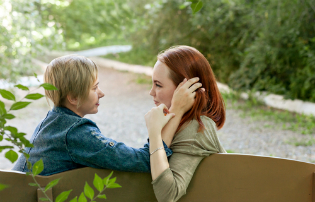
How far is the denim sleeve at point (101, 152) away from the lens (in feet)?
3.59

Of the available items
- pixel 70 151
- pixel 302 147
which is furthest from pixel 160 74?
pixel 302 147

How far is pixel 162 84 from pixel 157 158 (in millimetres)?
352

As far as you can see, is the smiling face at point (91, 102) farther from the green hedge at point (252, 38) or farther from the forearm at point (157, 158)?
the green hedge at point (252, 38)

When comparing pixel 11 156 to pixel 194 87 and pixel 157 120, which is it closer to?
pixel 157 120

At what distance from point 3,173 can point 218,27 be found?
6976 mm

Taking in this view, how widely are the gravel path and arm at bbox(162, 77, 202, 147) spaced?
3098 mm

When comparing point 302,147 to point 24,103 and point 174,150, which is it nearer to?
point 174,150

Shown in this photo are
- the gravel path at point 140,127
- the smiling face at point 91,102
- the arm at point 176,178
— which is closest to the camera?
the arm at point 176,178

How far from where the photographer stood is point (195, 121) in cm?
124

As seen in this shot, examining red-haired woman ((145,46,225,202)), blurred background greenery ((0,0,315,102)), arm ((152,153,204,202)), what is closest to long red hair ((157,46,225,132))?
red-haired woman ((145,46,225,202))

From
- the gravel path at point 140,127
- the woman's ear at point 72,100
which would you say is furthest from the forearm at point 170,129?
the gravel path at point 140,127

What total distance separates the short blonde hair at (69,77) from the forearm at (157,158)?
35 centimetres

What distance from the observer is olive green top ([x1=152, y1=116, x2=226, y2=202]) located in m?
1.09

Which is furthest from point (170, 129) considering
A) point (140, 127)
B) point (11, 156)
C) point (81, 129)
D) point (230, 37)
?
point (230, 37)
